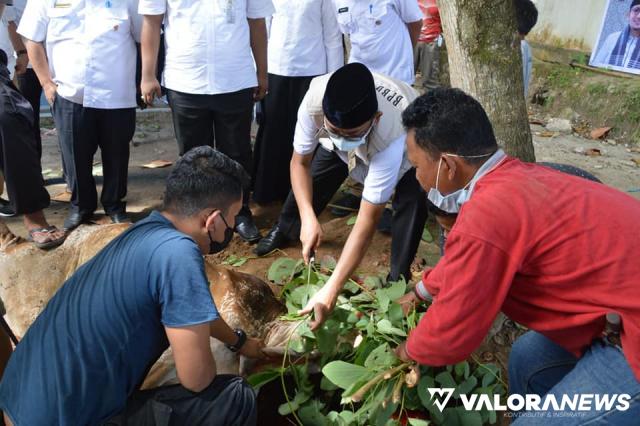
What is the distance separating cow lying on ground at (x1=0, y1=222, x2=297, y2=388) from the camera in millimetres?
2410

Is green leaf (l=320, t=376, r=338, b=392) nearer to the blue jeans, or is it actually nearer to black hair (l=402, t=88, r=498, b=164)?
the blue jeans

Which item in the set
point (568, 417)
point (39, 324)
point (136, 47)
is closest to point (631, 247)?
point (568, 417)

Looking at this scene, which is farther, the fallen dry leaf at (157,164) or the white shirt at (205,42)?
the fallen dry leaf at (157,164)

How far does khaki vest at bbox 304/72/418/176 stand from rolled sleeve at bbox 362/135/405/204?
0.11 feet

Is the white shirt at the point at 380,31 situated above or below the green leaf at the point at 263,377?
above

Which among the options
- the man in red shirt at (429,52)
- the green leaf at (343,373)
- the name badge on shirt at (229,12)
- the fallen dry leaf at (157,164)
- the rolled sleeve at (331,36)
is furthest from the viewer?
the man in red shirt at (429,52)

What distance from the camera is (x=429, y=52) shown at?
8062mm

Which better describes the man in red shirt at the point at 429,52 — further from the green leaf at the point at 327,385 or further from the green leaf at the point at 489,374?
the green leaf at the point at 327,385

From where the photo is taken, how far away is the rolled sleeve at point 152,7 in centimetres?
339

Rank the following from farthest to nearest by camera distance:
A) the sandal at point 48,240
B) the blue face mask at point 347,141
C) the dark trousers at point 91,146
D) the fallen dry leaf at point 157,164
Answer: the fallen dry leaf at point 157,164, the dark trousers at point 91,146, the sandal at point 48,240, the blue face mask at point 347,141

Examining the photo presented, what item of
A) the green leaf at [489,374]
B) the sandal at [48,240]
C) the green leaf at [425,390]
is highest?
the green leaf at [425,390]

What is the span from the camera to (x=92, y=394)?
1.74 meters

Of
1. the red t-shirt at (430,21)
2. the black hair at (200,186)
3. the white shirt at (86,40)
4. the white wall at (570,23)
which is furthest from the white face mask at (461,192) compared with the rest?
the white wall at (570,23)

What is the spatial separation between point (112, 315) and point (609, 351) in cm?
159
